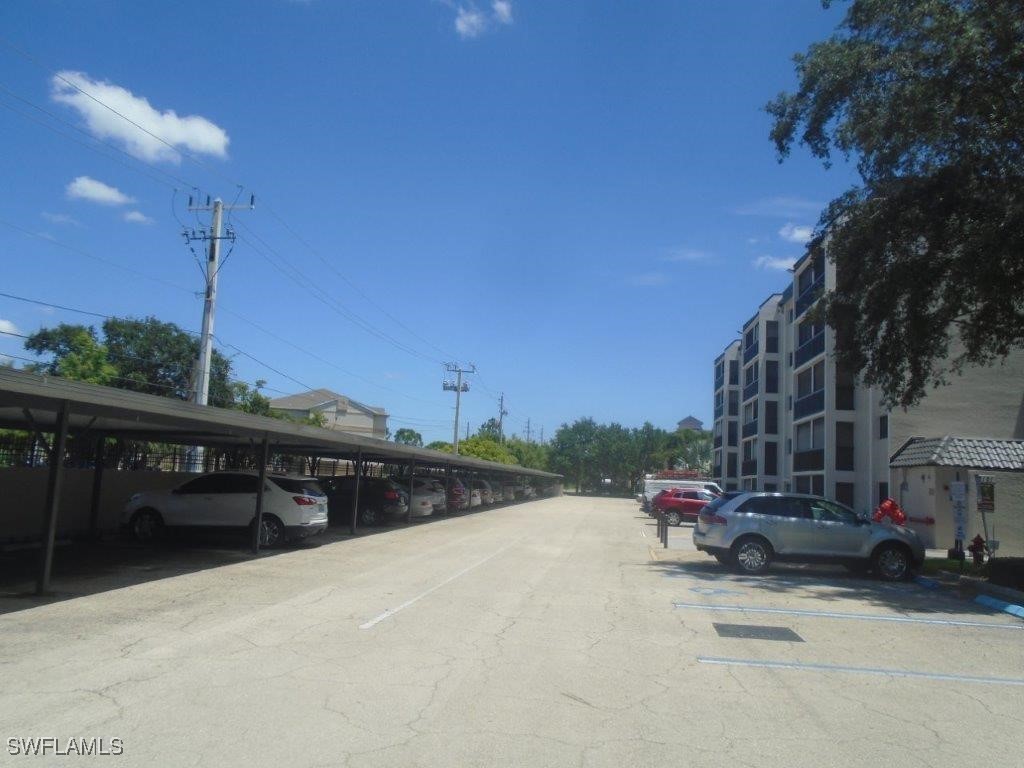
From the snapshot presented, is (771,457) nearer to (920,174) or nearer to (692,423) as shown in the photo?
(920,174)

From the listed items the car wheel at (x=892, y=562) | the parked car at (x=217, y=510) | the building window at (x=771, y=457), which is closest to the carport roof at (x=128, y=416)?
the parked car at (x=217, y=510)

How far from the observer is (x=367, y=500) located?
91.7 feet

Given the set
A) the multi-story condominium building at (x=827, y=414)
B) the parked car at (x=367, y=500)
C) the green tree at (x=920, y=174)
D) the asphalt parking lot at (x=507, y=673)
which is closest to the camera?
the asphalt parking lot at (x=507, y=673)

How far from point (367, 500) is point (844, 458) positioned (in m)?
20.9

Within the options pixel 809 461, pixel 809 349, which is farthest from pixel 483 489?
pixel 809 349

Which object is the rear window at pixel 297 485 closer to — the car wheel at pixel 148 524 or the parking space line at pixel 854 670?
the car wheel at pixel 148 524

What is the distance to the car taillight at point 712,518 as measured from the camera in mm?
16844

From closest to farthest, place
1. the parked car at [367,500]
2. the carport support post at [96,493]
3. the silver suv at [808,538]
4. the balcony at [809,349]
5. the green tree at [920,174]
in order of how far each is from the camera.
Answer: the green tree at [920,174]
the silver suv at [808,538]
the carport support post at [96,493]
the parked car at [367,500]
the balcony at [809,349]

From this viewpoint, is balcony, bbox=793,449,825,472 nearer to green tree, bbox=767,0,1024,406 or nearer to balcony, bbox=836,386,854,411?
balcony, bbox=836,386,854,411

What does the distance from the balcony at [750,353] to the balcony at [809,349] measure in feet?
41.5

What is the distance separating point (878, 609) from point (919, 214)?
800 cm

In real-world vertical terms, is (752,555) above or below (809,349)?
below

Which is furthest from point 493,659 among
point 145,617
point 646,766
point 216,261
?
point 216,261

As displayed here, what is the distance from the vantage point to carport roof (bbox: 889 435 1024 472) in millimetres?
25203
